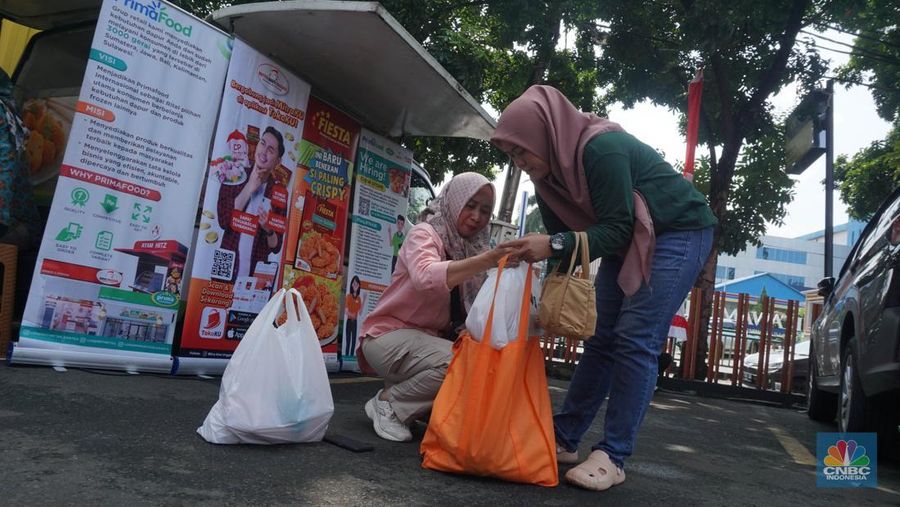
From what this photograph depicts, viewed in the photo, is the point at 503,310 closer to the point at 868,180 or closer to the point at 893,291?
the point at 893,291

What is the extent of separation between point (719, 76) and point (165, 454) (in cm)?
1051

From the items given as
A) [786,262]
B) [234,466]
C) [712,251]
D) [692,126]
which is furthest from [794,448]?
[786,262]

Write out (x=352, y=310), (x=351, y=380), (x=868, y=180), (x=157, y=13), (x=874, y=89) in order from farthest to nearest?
(x=868, y=180)
(x=874, y=89)
(x=352, y=310)
(x=351, y=380)
(x=157, y=13)

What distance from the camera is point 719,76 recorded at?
1117cm

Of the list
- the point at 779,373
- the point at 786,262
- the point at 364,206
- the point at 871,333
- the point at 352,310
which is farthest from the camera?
the point at 786,262

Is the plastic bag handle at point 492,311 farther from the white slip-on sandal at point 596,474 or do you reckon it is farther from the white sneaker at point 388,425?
the white sneaker at point 388,425

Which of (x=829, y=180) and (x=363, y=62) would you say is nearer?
(x=363, y=62)

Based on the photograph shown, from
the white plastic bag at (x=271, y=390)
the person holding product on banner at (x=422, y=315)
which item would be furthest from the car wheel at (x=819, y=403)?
the white plastic bag at (x=271, y=390)

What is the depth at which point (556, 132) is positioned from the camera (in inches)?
113

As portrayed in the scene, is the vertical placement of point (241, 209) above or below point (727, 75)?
below

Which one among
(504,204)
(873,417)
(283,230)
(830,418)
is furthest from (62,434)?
(504,204)

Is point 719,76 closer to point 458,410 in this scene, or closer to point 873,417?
point 873,417

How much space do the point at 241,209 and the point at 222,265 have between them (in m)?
0.39

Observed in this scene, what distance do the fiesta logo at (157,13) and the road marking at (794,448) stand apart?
4401 mm
